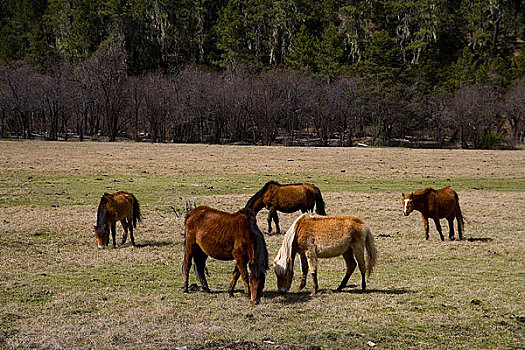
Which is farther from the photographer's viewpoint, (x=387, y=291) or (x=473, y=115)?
(x=473, y=115)

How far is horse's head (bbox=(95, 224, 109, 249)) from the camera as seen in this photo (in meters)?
13.4

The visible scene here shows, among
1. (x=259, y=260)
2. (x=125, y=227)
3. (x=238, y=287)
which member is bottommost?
(x=238, y=287)

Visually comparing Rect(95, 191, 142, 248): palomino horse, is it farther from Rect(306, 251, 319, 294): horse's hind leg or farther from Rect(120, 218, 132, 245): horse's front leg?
Rect(306, 251, 319, 294): horse's hind leg

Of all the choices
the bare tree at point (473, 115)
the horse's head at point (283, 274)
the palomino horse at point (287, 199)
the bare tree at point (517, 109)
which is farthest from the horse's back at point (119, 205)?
the bare tree at point (517, 109)

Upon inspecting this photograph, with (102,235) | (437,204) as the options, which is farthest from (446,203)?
(102,235)

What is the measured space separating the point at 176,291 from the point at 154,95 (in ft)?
201

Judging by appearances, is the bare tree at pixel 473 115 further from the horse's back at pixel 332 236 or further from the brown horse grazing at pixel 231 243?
the brown horse grazing at pixel 231 243

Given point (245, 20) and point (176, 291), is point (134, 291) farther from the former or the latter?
point (245, 20)

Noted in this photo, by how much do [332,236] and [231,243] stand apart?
73.5 inches

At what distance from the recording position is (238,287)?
10070 millimetres

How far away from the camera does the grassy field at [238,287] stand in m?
7.40

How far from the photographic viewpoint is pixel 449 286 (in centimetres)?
1015

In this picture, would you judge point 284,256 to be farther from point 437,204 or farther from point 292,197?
point 437,204

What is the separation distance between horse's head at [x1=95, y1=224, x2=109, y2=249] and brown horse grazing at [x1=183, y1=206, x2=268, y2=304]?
185 inches
